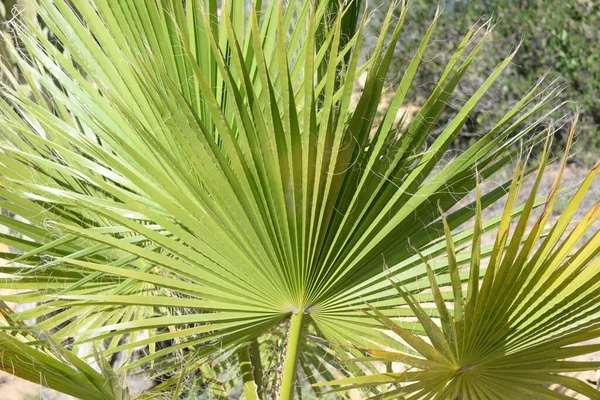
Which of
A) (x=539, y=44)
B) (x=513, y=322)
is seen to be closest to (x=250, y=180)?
(x=513, y=322)

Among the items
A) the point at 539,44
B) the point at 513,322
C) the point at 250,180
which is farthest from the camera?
the point at 539,44

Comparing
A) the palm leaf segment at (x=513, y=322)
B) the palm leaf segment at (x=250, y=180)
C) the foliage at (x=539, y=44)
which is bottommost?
the palm leaf segment at (x=513, y=322)

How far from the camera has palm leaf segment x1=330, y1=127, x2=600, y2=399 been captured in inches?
51.8

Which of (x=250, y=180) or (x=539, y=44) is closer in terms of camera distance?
(x=250, y=180)

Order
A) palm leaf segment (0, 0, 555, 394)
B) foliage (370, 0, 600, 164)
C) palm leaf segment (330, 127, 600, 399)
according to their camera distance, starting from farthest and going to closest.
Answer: foliage (370, 0, 600, 164) → palm leaf segment (0, 0, 555, 394) → palm leaf segment (330, 127, 600, 399)

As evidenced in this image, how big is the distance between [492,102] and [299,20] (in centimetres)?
513

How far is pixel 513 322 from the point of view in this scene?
54.2 inches

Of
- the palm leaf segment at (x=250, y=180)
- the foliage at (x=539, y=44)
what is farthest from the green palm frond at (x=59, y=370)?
the foliage at (x=539, y=44)

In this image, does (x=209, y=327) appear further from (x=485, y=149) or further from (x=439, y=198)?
(x=485, y=149)

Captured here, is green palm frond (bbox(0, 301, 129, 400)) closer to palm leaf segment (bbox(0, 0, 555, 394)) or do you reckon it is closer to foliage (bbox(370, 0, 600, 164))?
palm leaf segment (bbox(0, 0, 555, 394))

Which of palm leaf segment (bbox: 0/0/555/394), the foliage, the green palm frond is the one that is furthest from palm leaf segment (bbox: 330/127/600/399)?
the foliage

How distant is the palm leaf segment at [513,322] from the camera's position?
1.32 metres

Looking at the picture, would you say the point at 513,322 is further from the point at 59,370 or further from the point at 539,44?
the point at 539,44

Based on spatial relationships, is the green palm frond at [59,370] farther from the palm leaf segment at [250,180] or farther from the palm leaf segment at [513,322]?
the palm leaf segment at [513,322]
